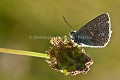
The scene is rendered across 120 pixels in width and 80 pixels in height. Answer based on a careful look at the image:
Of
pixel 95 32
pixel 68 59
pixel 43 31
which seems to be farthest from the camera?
pixel 43 31

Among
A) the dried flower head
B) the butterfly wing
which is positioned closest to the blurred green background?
the butterfly wing

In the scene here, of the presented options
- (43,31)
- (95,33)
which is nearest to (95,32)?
(95,33)

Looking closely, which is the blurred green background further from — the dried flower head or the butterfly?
the dried flower head

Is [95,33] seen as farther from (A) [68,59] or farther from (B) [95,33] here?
(A) [68,59]

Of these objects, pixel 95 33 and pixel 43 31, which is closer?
pixel 95 33

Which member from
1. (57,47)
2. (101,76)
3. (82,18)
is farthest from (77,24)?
(57,47)

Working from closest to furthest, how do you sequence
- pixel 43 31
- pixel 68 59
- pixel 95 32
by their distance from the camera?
1. pixel 68 59
2. pixel 95 32
3. pixel 43 31
